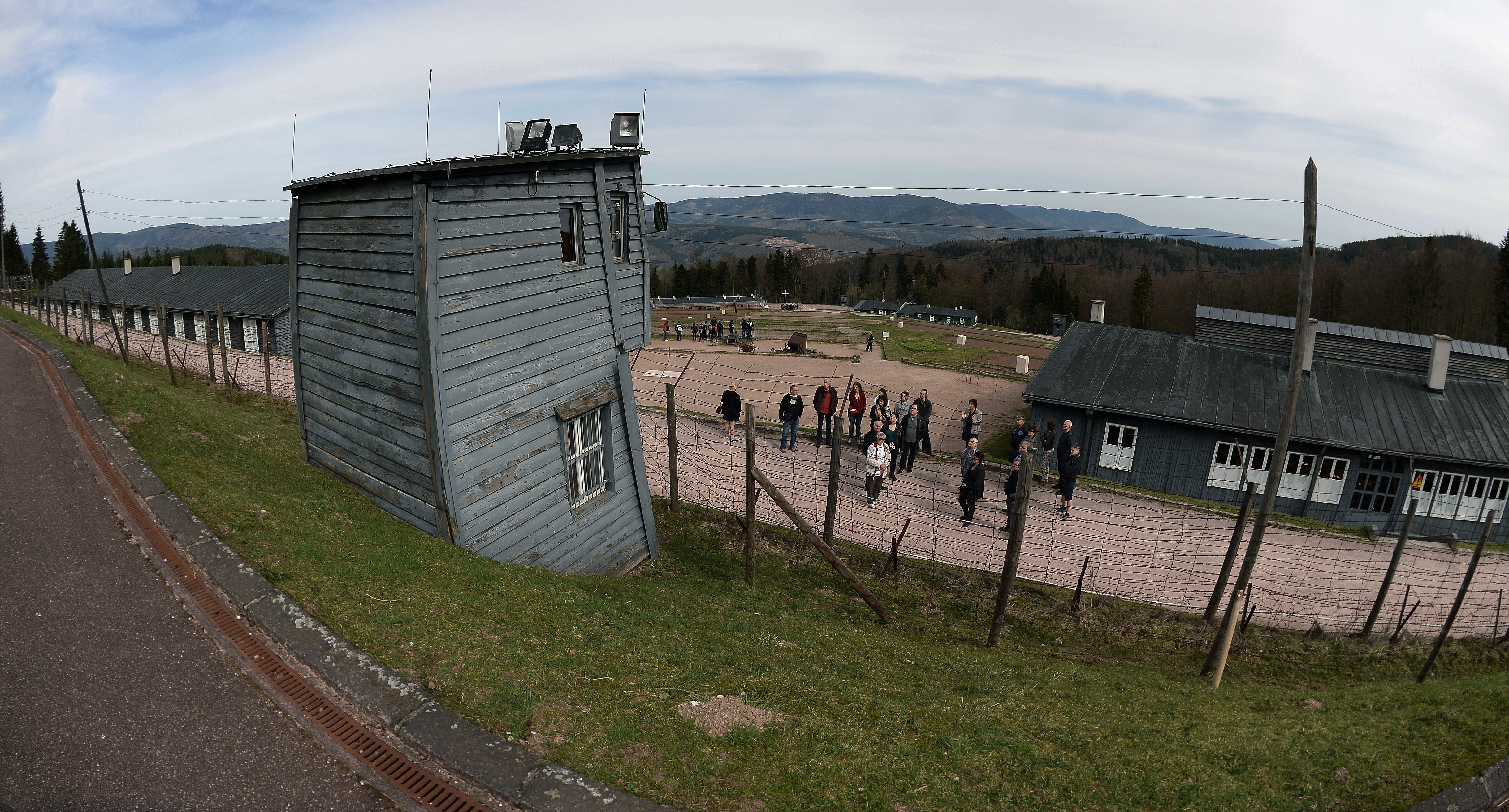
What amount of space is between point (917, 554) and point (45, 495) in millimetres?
12203

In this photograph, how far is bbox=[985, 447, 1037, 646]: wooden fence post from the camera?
8703 millimetres

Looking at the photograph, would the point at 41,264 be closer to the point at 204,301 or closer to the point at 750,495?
the point at 204,301

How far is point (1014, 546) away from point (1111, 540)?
25.1 ft

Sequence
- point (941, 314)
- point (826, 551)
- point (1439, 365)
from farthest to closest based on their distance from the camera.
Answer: point (941, 314) < point (1439, 365) < point (826, 551)

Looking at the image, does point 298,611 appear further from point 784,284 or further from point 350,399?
point 784,284

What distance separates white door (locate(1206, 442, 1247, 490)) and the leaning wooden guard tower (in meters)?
18.2

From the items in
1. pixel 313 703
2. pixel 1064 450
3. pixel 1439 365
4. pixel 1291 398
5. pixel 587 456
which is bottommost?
pixel 1064 450

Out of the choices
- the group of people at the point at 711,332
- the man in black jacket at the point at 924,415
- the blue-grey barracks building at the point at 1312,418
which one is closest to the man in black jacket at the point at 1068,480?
the man in black jacket at the point at 924,415

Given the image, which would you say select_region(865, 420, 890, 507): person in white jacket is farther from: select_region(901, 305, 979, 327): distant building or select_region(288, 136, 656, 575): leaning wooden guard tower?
select_region(901, 305, 979, 327): distant building

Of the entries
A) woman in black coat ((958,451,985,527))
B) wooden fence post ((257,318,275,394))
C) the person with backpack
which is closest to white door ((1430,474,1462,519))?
woman in black coat ((958,451,985,527))

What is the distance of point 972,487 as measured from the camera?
15.1 m

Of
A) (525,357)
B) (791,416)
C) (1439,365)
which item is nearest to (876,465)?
(791,416)

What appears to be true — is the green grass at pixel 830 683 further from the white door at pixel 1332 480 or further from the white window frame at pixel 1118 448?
the white window frame at pixel 1118 448

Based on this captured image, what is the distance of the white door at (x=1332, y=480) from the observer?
20.7 metres
